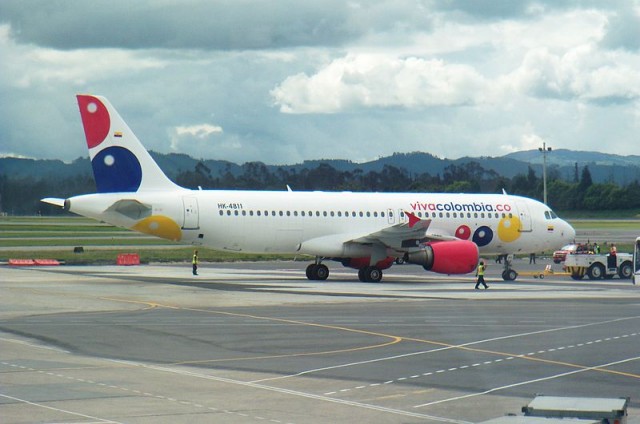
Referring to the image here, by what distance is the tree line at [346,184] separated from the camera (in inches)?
3777

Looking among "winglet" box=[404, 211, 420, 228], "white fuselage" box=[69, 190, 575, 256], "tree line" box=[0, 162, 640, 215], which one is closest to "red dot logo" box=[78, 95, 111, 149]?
"white fuselage" box=[69, 190, 575, 256]

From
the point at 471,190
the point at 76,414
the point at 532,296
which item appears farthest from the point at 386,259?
the point at 471,190

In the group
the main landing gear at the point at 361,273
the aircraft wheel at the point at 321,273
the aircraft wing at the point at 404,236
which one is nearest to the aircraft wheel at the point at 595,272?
the aircraft wing at the point at 404,236

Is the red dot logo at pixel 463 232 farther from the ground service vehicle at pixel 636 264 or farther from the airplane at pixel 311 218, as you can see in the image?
the ground service vehicle at pixel 636 264

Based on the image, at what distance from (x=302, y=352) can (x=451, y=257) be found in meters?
24.3

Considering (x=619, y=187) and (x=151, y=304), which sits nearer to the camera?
(x=151, y=304)

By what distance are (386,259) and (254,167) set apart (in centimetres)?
4881

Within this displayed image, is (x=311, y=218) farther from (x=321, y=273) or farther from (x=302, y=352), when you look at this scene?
(x=302, y=352)

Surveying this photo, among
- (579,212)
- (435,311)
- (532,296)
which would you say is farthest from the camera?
(579,212)

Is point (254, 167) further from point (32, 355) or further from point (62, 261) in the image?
point (32, 355)

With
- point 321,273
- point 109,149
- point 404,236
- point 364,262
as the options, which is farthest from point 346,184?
point 109,149

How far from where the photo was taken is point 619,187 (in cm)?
13488

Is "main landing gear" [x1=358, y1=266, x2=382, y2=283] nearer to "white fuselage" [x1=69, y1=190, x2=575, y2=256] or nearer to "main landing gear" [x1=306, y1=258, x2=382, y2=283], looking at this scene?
"main landing gear" [x1=306, y1=258, x2=382, y2=283]

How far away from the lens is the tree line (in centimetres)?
9594
